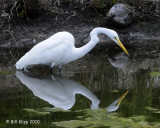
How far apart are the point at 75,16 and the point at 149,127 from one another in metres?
6.43

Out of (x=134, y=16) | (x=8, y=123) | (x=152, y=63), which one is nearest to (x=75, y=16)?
(x=134, y=16)

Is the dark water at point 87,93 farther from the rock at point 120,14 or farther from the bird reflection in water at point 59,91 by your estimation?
the rock at point 120,14

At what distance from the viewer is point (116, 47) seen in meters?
8.70

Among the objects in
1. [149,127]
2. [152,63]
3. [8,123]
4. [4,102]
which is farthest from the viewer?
[152,63]

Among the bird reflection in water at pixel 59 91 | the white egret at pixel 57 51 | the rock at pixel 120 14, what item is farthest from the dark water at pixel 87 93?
the rock at pixel 120 14

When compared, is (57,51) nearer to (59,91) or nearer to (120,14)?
(59,91)

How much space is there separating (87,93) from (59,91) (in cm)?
48

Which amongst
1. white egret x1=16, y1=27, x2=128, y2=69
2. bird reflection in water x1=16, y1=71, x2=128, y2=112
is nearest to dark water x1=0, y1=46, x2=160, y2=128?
bird reflection in water x1=16, y1=71, x2=128, y2=112

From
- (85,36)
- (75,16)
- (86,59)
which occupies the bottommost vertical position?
(86,59)

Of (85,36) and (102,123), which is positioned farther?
(85,36)

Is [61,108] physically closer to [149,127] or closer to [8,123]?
[8,123]

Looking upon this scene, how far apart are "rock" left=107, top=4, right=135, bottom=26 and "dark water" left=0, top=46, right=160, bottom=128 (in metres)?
1.66

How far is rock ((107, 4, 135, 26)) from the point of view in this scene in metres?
9.32

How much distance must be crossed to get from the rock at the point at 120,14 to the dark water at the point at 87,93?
1659 mm
